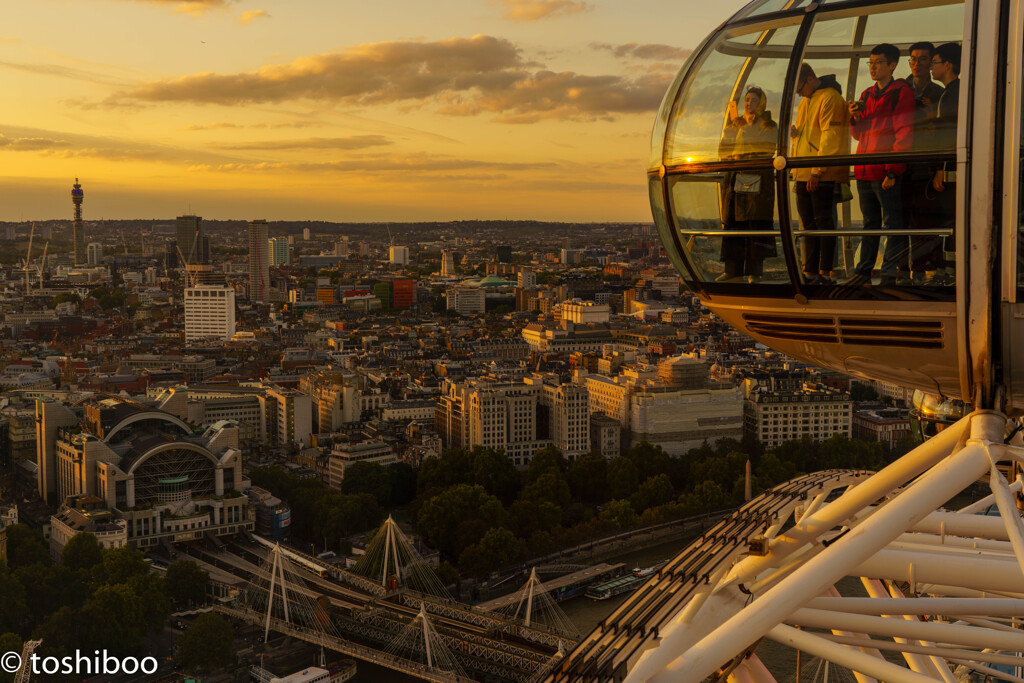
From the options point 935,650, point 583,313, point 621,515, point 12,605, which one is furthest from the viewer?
point 583,313

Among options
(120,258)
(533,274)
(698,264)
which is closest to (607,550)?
(698,264)

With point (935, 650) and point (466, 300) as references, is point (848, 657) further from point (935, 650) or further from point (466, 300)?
point (466, 300)

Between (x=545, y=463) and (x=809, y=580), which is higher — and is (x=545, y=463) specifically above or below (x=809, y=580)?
below

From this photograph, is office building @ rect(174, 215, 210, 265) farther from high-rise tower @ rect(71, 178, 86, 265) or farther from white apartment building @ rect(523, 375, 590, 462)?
white apartment building @ rect(523, 375, 590, 462)

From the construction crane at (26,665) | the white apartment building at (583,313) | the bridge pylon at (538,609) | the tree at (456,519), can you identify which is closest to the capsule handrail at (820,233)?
the construction crane at (26,665)

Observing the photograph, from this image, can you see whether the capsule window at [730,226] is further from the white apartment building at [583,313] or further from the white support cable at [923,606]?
the white apartment building at [583,313]

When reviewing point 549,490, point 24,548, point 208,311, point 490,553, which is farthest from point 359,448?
point 208,311
